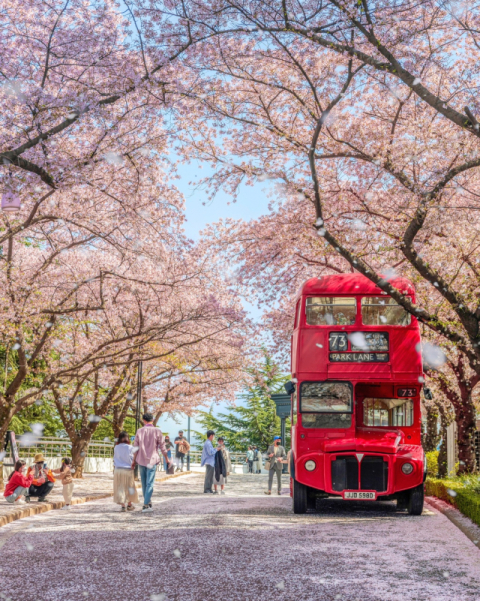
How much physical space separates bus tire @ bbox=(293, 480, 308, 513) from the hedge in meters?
2.92

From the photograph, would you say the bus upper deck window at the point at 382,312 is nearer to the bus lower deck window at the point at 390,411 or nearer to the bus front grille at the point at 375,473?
the bus lower deck window at the point at 390,411

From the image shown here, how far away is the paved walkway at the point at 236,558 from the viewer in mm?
6328

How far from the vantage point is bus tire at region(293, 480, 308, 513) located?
1414cm

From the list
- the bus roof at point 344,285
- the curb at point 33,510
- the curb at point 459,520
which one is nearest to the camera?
the curb at point 459,520

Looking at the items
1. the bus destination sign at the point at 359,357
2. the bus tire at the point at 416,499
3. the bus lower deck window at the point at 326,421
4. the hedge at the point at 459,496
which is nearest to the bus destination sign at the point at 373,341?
the bus destination sign at the point at 359,357

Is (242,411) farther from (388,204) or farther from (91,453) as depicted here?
(388,204)

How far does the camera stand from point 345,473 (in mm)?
13859

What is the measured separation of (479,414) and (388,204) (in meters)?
15.3

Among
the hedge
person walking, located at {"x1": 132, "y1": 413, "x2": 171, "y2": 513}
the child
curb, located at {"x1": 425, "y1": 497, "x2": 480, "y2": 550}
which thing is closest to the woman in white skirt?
person walking, located at {"x1": 132, "y1": 413, "x2": 171, "y2": 513}

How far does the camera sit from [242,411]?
197 feet

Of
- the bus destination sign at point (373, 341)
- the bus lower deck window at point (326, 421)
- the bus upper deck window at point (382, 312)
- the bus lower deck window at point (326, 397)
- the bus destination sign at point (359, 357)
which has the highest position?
the bus upper deck window at point (382, 312)

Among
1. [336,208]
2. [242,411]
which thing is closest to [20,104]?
[336,208]

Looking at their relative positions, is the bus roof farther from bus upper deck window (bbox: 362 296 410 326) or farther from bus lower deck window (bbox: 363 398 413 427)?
bus lower deck window (bbox: 363 398 413 427)

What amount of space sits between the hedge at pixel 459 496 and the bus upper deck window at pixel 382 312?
→ 132 inches
